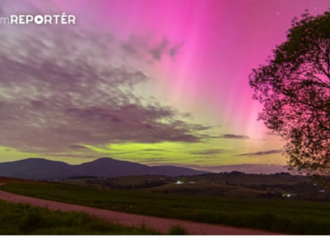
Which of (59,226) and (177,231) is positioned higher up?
(59,226)

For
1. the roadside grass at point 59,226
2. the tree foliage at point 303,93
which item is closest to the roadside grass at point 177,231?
the roadside grass at point 59,226

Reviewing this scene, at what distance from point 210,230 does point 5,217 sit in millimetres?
9442

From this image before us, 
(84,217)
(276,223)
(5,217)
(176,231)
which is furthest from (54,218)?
(276,223)

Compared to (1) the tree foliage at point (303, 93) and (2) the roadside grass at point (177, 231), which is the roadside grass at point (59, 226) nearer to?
(2) the roadside grass at point (177, 231)

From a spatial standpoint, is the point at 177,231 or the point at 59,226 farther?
the point at 59,226

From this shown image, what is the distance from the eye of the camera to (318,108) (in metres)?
21.0

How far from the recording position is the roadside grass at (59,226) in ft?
41.9

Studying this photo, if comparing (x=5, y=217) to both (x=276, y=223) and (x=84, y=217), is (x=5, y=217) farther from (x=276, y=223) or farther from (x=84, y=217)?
(x=276, y=223)

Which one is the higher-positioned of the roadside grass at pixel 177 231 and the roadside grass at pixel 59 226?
the roadside grass at pixel 59 226

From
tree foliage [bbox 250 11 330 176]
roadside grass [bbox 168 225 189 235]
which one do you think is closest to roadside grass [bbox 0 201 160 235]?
roadside grass [bbox 168 225 189 235]

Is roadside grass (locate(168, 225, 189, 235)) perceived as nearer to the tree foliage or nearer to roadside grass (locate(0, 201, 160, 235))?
roadside grass (locate(0, 201, 160, 235))

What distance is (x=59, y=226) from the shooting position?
1420cm

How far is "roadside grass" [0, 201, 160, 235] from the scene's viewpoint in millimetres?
12766

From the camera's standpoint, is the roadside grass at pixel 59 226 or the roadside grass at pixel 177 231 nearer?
the roadside grass at pixel 177 231
